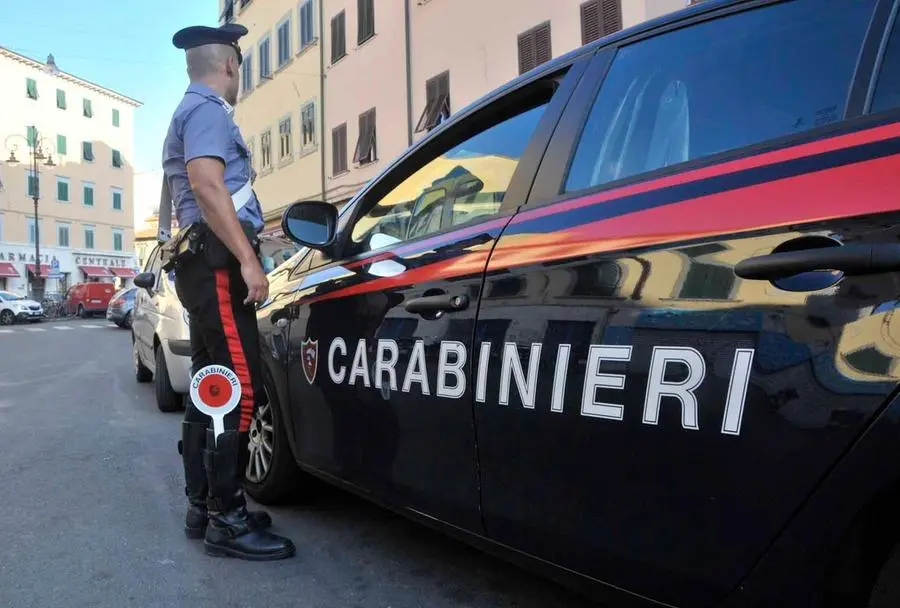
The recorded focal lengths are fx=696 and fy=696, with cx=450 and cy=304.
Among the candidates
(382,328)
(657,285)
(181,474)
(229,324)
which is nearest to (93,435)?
(181,474)

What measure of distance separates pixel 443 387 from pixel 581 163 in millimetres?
704

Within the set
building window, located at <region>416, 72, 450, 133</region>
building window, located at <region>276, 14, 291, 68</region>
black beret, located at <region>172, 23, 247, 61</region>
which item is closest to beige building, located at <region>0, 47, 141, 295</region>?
building window, located at <region>276, 14, 291, 68</region>

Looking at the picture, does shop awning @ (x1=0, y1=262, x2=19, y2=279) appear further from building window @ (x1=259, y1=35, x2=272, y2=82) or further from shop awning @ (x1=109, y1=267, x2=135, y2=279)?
building window @ (x1=259, y1=35, x2=272, y2=82)

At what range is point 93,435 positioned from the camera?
4.92m

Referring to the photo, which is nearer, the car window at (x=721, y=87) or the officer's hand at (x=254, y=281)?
the car window at (x=721, y=87)

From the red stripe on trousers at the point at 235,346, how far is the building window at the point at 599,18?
30.1ft

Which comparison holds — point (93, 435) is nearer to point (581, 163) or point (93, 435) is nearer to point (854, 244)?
point (581, 163)

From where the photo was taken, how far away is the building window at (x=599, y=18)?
416 inches

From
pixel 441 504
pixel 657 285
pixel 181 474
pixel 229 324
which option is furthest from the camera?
pixel 181 474

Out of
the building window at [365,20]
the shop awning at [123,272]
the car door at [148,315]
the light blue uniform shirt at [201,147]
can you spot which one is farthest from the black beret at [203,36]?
the shop awning at [123,272]

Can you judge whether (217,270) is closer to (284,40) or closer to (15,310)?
(284,40)

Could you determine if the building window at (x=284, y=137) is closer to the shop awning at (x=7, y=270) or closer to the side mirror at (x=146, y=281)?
the side mirror at (x=146, y=281)

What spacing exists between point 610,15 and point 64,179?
147ft

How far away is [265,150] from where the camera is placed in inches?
949
